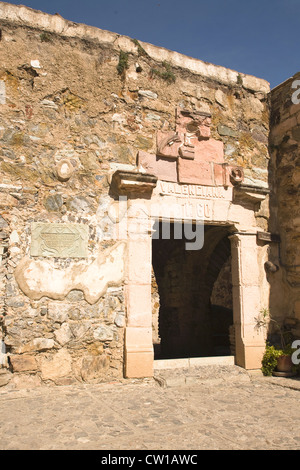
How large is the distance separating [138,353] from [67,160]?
7.53ft

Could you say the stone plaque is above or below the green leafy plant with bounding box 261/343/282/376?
above

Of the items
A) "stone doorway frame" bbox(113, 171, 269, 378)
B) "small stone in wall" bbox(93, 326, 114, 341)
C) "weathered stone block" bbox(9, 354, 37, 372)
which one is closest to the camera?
"weathered stone block" bbox(9, 354, 37, 372)

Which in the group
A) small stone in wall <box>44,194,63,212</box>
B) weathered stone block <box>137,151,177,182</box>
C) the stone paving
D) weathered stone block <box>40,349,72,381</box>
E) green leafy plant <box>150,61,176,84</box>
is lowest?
the stone paving

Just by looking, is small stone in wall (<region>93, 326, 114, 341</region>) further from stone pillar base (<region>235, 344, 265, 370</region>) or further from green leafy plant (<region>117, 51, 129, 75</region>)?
green leafy plant (<region>117, 51, 129, 75</region>)

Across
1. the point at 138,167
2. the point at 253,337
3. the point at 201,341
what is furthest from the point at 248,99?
the point at 201,341

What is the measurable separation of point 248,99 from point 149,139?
186 cm

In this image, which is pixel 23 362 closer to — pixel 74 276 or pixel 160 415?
pixel 74 276

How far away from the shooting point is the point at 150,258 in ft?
15.2

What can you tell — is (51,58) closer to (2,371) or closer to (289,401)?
(2,371)

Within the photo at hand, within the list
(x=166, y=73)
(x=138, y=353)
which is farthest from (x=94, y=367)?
(x=166, y=73)

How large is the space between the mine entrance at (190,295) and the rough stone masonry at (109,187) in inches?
85.0

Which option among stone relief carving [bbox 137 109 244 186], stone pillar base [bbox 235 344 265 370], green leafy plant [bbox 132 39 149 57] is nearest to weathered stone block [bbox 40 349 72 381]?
stone pillar base [bbox 235 344 265 370]

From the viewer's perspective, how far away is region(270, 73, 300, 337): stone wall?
17.2ft

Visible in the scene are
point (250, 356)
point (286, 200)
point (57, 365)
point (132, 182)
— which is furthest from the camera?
point (286, 200)
